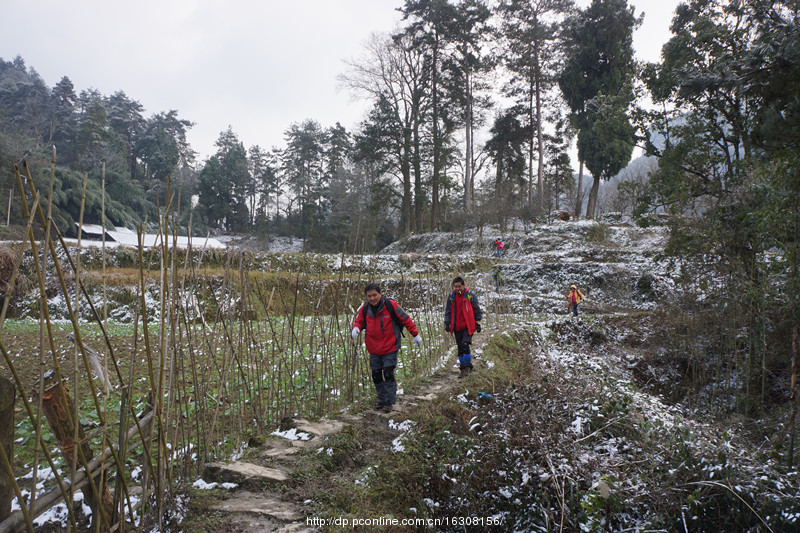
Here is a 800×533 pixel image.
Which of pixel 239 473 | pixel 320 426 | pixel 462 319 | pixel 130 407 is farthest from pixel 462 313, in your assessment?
pixel 130 407

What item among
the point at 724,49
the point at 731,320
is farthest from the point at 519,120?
the point at 731,320

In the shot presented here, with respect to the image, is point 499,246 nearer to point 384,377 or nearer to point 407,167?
point 407,167

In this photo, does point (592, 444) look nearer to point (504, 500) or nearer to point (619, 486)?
point (619, 486)

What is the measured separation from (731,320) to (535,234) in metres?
14.0

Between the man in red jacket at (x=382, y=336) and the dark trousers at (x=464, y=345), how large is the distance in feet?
4.55

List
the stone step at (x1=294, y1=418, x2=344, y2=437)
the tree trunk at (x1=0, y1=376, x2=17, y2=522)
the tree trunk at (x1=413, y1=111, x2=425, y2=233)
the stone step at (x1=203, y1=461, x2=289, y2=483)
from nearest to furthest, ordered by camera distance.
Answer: the tree trunk at (x1=0, y1=376, x2=17, y2=522)
the stone step at (x1=203, y1=461, x2=289, y2=483)
the stone step at (x1=294, y1=418, x2=344, y2=437)
the tree trunk at (x1=413, y1=111, x2=425, y2=233)

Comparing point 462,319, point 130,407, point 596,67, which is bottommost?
point 462,319

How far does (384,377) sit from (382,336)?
42 centimetres

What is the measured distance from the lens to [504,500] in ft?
9.06

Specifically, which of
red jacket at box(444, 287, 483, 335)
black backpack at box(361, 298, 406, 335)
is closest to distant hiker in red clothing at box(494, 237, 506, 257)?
red jacket at box(444, 287, 483, 335)

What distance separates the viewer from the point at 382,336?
3.90 m

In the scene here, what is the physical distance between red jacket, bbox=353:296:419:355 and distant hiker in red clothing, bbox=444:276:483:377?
135cm

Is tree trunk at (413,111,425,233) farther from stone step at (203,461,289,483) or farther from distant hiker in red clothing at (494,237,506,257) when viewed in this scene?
stone step at (203,461,289,483)

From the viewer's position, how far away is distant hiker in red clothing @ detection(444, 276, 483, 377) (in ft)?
16.9
